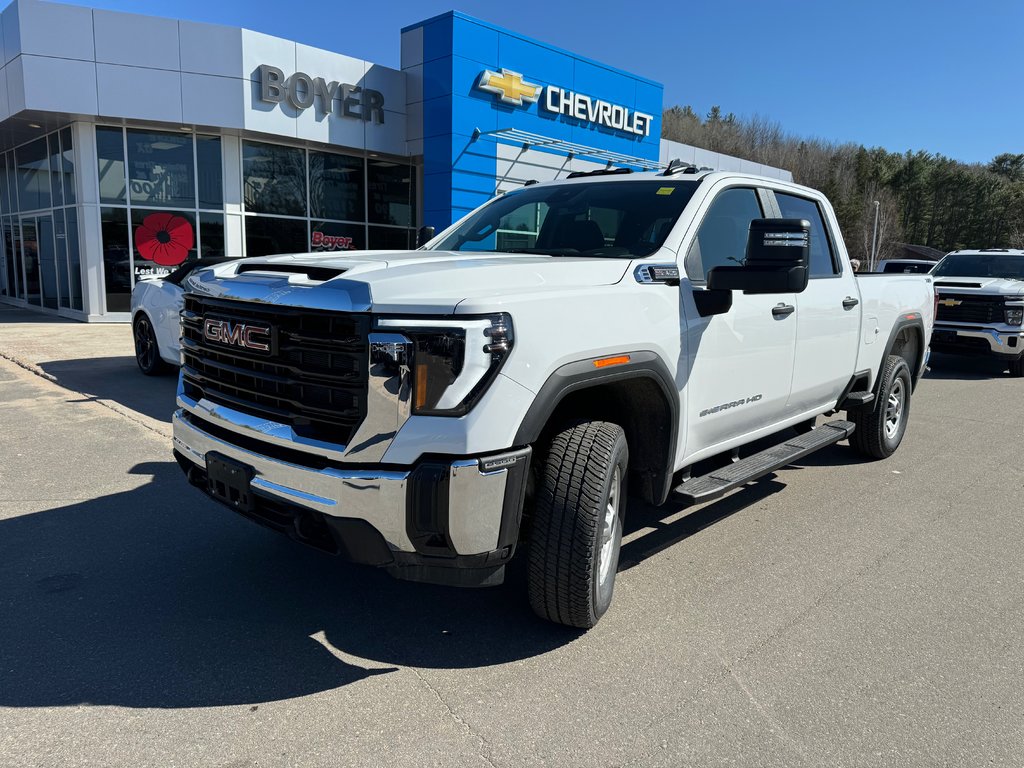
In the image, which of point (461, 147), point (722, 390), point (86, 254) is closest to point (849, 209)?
point (461, 147)

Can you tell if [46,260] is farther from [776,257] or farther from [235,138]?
[776,257]

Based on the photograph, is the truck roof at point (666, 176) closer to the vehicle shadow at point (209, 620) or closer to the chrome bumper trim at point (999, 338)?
the vehicle shadow at point (209, 620)

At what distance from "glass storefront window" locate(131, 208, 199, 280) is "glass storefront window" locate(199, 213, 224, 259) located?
0.57 ft

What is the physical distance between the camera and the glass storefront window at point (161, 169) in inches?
649

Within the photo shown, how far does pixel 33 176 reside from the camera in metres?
18.8

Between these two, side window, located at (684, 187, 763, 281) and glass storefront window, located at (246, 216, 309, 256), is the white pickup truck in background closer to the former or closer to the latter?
side window, located at (684, 187, 763, 281)

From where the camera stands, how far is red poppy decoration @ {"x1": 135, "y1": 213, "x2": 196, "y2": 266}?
660 inches

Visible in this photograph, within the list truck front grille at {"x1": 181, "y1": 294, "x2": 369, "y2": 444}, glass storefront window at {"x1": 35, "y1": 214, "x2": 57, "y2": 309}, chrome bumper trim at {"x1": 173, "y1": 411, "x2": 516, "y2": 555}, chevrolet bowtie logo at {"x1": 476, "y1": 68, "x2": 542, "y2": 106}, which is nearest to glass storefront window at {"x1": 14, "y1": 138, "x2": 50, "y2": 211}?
glass storefront window at {"x1": 35, "y1": 214, "x2": 57, "y2": 309}

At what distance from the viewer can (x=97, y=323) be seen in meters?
16.5

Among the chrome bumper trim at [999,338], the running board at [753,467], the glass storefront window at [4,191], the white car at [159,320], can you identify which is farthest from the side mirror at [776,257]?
the glass storefront window at [4,191]

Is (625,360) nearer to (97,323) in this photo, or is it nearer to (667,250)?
(667,250)

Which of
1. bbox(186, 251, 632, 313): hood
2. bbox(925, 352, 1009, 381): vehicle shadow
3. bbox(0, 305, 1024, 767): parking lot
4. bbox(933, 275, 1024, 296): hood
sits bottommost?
bbox(925, 352, 1009, 381): vehicle shadow

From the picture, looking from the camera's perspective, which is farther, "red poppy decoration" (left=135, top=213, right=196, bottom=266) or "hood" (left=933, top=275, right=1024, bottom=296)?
"red poppy decoration" (left=135, top=213, right=196, bottom=266)

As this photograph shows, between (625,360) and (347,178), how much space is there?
17.9 m
